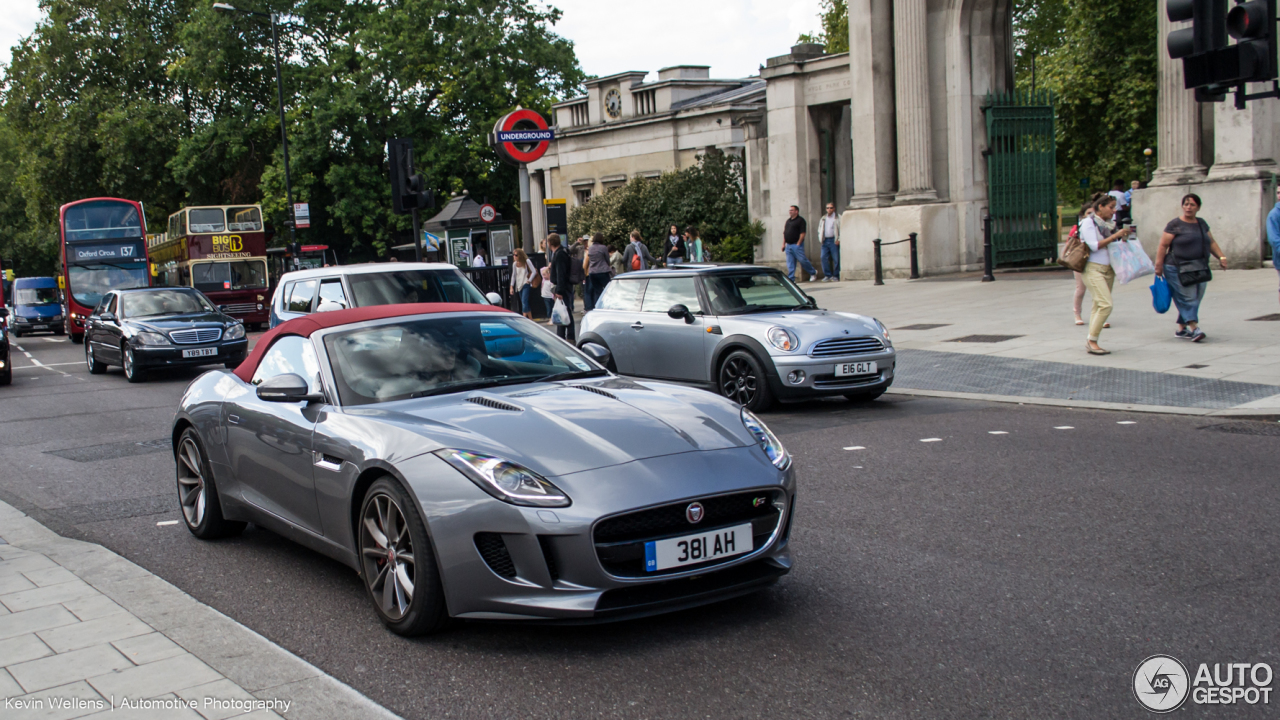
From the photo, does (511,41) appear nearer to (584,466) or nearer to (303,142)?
(303,142)

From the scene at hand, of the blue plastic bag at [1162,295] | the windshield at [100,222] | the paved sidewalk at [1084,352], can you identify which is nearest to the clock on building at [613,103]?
the windshield at [100,222]

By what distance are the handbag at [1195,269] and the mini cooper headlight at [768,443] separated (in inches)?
378

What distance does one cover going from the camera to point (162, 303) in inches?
766

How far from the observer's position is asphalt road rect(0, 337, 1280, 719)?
12.6 ft

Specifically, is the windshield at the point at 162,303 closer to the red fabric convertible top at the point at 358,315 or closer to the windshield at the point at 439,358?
the red fabric convertible top at the point at 358,315

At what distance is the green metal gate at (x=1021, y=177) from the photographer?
25.0 m

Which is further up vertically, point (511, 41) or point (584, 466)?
point (511, 41)

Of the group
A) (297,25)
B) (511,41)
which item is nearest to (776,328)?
(511,41)

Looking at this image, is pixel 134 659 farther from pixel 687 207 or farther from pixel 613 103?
pixel 613 103

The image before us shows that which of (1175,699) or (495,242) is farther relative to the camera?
(495,242)

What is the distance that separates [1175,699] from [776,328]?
7.42 m

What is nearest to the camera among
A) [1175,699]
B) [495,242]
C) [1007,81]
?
[1175,699]

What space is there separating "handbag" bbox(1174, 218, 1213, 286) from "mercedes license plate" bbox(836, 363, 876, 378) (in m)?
4.45

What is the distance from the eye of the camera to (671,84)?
36.3 meters
